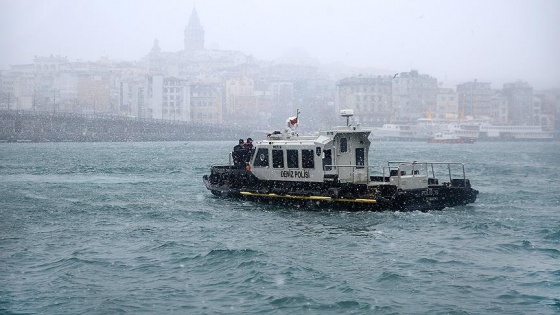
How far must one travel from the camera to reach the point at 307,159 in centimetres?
2422

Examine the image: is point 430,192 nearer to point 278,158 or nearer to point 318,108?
point 278,158

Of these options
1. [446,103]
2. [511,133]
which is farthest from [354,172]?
[446,103]

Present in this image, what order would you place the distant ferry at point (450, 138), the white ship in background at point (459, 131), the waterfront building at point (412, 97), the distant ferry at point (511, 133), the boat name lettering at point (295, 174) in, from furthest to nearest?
the waterfront building at point (412, 97) → the distant ferry at point (511, 133) → the white ship in background at point (459, 131) → the distant ferry at point (450, 138) → the boat name lettering at point (295, 174)

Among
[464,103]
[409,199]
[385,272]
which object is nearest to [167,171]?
[409,199]

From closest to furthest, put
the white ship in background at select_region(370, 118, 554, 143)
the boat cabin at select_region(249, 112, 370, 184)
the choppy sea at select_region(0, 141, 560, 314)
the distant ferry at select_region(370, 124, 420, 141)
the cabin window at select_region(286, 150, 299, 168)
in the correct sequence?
the choppy sea at select_region(0, 141, 560, 314) < the boat cabin at select_region(249, 112, 370, 184) < the cabin window at select_region(286, 150, 299, 168) < the white ship in background at select_region(370, 118, 554, 143) < the distant ferry at select_region(370, 124, 420, 141)

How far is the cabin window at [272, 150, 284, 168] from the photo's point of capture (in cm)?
2506

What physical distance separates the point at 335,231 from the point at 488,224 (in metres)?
5.04

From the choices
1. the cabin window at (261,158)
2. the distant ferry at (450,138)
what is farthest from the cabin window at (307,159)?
the distant ferry at (450,138)

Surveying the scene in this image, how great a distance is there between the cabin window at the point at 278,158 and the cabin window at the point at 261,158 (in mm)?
412

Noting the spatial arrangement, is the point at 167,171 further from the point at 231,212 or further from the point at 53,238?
the point at 53,238

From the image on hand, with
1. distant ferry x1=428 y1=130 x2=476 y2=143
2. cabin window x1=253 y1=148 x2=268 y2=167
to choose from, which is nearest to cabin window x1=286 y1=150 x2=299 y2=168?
cabin window x1=253 y1=148 x2=268 y2=167

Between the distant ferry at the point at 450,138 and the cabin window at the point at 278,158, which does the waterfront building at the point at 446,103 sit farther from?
the cabin window at the point at 278,158

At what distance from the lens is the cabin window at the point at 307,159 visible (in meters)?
24.1

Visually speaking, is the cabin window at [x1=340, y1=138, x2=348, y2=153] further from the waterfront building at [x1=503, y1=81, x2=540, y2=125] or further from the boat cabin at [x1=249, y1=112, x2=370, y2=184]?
the waterfront building at [x1=503, y1=81, x2=540, y2=125]
